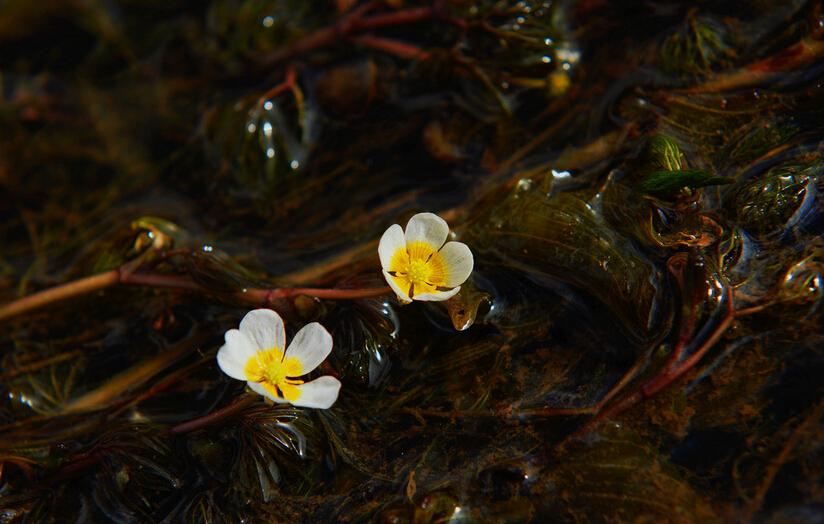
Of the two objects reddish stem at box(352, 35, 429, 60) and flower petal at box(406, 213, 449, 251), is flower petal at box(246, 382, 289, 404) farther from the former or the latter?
reddish stem at box(352, 35, 429, 60)

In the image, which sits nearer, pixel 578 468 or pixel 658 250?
pixel 578 468

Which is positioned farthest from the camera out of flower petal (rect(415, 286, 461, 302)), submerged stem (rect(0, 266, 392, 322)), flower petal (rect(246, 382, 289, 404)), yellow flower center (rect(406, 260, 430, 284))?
submerged stem (rect(0, 266, 392, 322))

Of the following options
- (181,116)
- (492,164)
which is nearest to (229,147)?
(181,116)

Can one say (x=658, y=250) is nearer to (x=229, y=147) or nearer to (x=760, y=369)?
(x=760, y=369)

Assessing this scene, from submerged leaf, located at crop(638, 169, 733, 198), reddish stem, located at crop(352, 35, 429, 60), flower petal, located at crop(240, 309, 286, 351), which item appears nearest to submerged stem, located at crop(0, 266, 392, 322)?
flower petal, located at crop(240, 309, 286, 351)

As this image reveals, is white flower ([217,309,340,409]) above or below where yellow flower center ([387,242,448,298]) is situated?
below

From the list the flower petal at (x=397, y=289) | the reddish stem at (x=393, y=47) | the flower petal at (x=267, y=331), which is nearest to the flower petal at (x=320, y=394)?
the flower petal at (x=267, y=331)

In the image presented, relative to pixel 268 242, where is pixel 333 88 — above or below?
above

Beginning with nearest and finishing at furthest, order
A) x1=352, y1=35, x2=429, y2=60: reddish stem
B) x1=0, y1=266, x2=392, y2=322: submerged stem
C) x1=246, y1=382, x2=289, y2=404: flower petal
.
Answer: x1=246, y1=382, x2=289, y2=404: flower petal < x1=0, y1=266, x2=392, y2=322: submerged stem < x1=352, y1=35, x2=429, y2=60: reddish stem

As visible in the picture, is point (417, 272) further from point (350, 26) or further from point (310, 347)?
point (350, 26)
